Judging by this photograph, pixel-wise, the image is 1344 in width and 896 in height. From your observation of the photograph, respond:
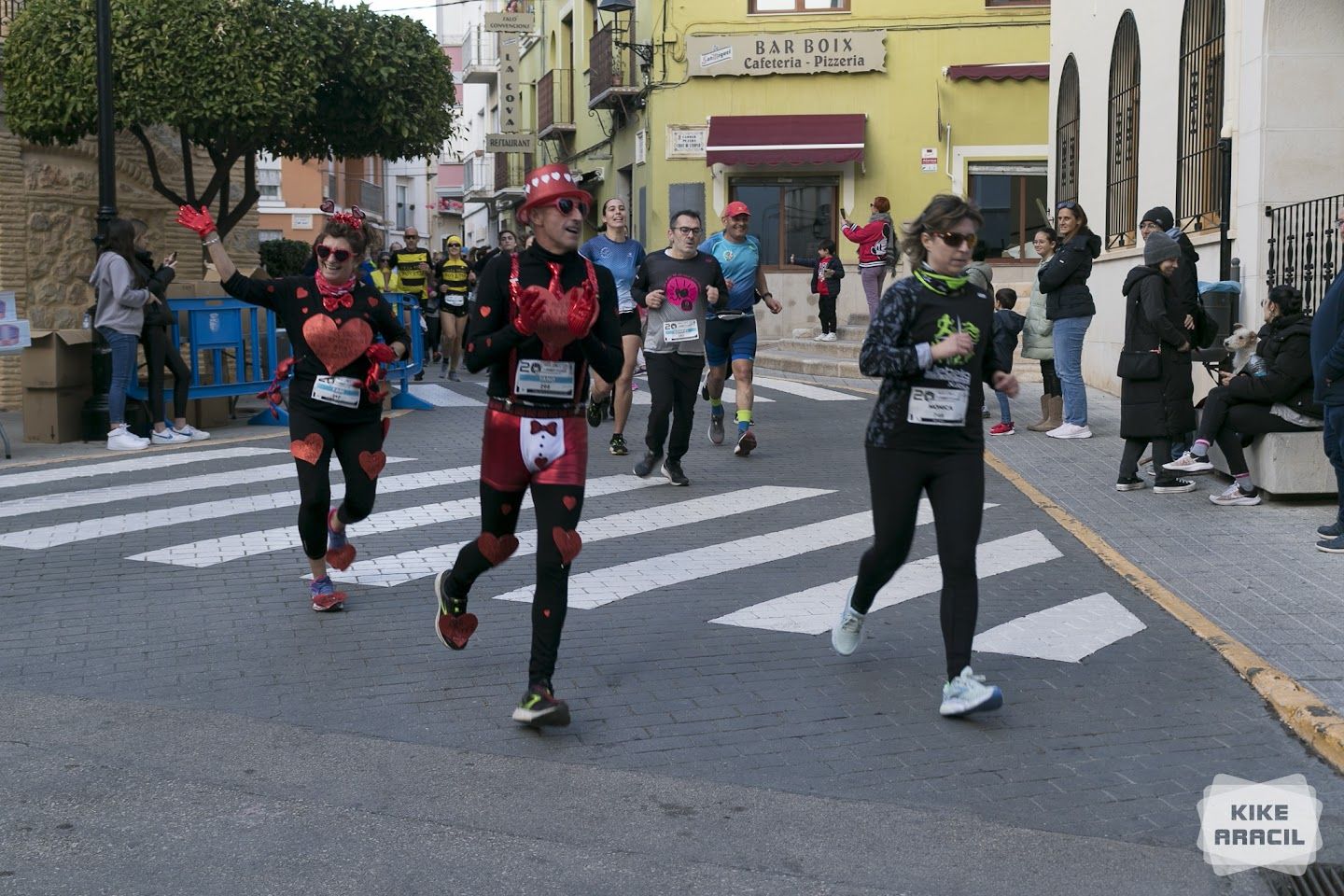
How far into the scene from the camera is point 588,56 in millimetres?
35000

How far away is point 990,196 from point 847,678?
2326 centimetres

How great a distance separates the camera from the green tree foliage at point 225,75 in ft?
60.0

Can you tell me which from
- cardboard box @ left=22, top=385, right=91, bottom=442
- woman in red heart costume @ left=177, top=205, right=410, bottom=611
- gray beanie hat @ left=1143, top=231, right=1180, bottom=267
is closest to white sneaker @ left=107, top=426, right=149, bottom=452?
cardboard box @ left=22, top=385, right=91, bottom=442

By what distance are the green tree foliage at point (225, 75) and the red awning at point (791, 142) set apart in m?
7.04

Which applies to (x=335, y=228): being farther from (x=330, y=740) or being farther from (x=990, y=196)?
(x=990, y=196)

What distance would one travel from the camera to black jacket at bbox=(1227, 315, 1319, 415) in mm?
9906

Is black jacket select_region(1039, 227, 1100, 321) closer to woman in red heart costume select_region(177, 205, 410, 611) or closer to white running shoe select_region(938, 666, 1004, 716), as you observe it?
woman in red heart costume select_region(177, 205, 410, 611)

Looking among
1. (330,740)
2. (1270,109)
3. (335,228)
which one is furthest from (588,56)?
(330,740)

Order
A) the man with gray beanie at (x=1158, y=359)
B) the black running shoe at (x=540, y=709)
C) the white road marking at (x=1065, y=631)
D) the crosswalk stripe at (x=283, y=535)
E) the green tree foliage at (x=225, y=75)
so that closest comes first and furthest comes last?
the black running shoe at (x=540, y=709) → the white road marking at (x=1065, y=631) → the crosswalk stripe at (x=283, y=535) → the man with gray beanie at (x=1158, y=359) → the green tree foliage at (x=225, y=75)

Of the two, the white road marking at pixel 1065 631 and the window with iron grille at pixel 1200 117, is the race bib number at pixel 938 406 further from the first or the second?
the window with iron grille at pixel 1200 117

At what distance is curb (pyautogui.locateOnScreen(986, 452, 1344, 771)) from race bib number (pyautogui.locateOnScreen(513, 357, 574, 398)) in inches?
107

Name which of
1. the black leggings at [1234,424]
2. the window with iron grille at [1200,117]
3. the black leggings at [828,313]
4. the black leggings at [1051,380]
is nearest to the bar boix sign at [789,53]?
the black leggings at [828,313]

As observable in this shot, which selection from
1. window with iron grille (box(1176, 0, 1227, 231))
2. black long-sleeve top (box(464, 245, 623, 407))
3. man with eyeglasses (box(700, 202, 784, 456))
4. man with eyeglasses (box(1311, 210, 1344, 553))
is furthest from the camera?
window with iron grille (box(1176, 0, 1227, 231))

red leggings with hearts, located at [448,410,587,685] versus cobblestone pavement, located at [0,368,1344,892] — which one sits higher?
red leggings with hearts, located at [448,410,587,685]
